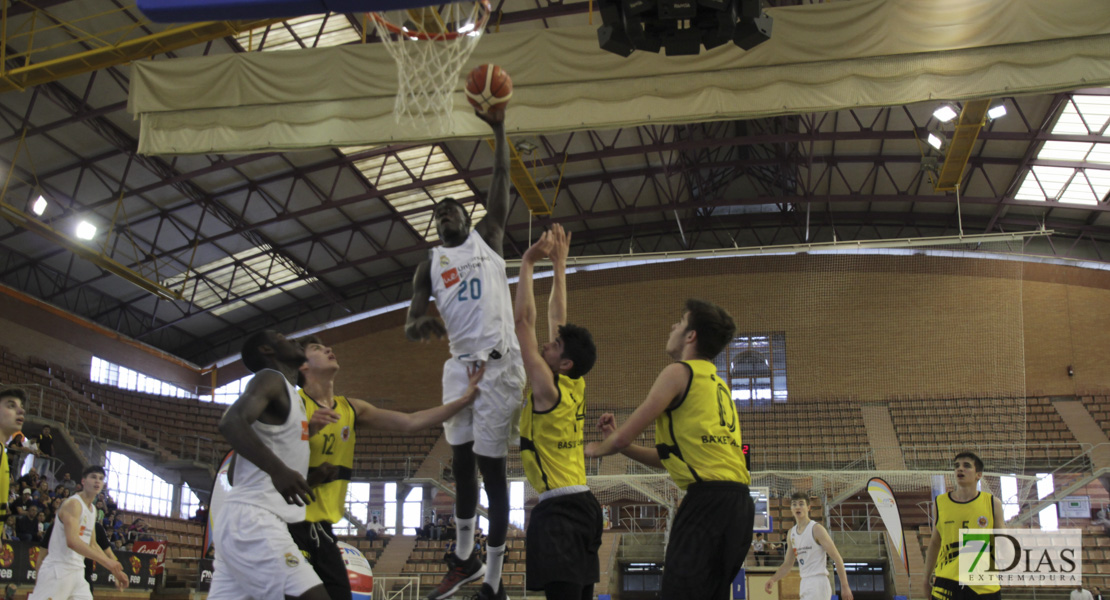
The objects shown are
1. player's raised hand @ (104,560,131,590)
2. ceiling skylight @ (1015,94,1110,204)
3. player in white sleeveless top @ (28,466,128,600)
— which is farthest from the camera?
ceiling skylight @ (1015,94,1110,204)

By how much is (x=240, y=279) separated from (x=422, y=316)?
2787 cm

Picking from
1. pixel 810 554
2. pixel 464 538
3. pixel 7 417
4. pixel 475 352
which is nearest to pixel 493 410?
pixel 475 352

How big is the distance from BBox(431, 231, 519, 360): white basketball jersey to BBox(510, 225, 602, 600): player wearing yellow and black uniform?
148 mm

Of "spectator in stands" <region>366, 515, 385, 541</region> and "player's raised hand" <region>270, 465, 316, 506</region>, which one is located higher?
"player's raised hand" <region>270, 465, 316, 506</region>

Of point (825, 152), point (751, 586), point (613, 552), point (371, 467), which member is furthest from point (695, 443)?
point (371, 467)

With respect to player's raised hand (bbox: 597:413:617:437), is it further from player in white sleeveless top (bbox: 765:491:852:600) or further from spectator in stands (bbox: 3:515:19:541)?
spectator in stands (bbox: 3:515:19:541)

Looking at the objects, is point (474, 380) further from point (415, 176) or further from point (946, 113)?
point (415, 176)

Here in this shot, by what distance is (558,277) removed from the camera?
6.44 m

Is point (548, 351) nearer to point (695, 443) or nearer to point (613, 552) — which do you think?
point (695, 443)

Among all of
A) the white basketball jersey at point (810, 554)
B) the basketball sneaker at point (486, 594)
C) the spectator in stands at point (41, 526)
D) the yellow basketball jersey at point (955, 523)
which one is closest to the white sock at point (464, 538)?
the basketball sneaker at point (486, 594)

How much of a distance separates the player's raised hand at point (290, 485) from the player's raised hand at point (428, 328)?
4.90ft

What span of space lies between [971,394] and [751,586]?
13.9 meters

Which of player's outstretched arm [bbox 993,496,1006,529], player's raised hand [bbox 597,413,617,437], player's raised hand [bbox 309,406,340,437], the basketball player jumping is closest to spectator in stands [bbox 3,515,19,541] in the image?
the basketball player jumping

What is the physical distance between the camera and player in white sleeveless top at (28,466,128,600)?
27.4 ft
